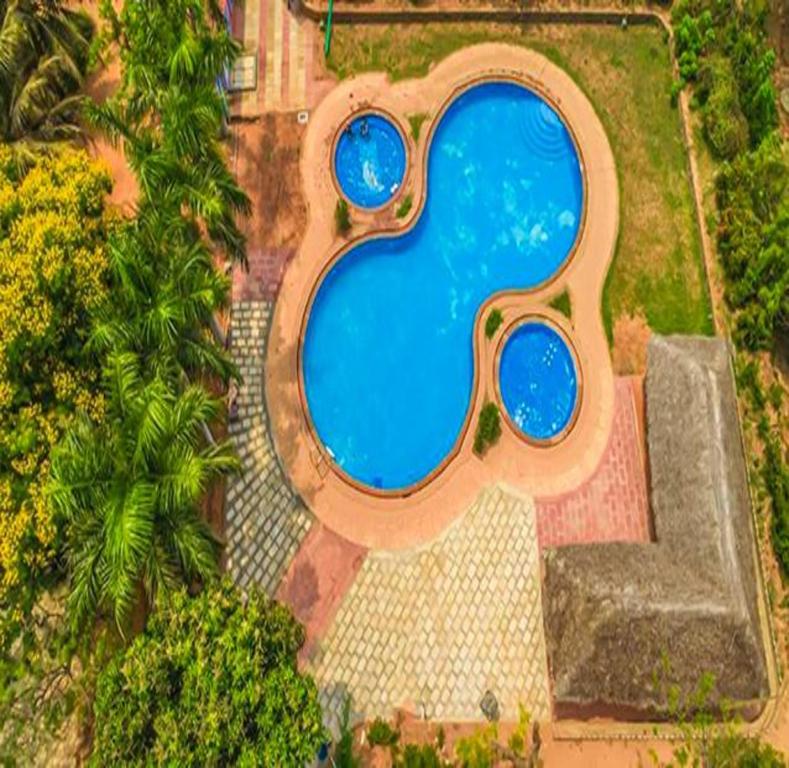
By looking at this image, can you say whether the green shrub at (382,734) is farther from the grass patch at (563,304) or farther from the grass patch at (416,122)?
the grass patch at (416,122)

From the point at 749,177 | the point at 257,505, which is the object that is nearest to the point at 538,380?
the point at 257,505

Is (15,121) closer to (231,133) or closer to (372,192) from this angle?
(231,133)

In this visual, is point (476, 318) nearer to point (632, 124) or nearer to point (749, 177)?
point (632, 124)

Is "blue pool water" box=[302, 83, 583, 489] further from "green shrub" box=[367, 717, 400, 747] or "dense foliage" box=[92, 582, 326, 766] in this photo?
"dense foliage" box=[92, 582, 326, 766]

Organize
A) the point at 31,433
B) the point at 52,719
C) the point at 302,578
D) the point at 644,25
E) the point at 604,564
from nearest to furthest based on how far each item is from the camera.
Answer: the point at 31,433 → the point at 52,719 → the point at 604,564 → the point at 302,578 → the point at 644,25

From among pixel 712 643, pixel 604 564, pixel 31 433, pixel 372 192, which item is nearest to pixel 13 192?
pixel 31 433

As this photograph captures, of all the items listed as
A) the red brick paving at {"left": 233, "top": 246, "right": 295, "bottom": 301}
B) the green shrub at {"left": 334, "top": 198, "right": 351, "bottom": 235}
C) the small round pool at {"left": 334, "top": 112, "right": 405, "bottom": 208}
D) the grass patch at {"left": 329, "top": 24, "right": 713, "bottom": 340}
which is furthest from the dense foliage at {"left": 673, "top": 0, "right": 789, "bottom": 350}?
the red brick paving at {"left": 233, "top": 246, "right": 295, "bottom": 301}
